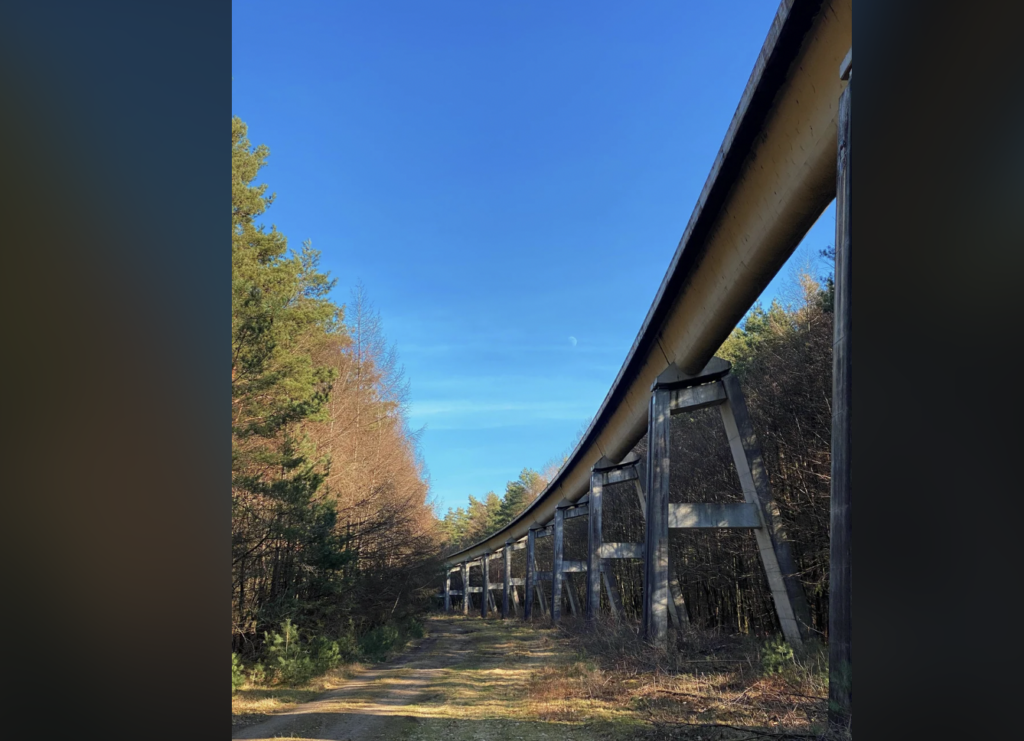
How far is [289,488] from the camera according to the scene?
14.0 meters

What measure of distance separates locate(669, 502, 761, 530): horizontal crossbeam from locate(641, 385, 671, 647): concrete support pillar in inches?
10.7

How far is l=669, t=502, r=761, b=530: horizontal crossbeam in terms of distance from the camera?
520 inches

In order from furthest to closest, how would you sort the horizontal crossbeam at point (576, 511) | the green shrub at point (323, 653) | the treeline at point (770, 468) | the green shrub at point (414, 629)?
the horizontal crossbeam at point (576, 511) → the green shrub at point (414, 629) → the green shrub at point (323, 653) → the treeline at point (770, 468)

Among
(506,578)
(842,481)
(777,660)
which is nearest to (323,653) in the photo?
(777,660)

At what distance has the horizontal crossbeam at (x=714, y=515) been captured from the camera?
1321 cm

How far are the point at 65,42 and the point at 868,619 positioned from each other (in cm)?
209

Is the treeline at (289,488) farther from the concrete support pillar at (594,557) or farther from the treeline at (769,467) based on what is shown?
the treeline at (769,467)

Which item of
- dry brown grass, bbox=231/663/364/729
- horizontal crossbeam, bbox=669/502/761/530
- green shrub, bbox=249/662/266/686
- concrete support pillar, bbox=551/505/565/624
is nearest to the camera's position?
dry brown grass, bbox=231/663/364/729

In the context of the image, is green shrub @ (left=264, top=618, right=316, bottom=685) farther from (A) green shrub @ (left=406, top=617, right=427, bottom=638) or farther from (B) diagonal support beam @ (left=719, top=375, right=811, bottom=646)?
(A) green shrub @ (left=406, top=617, right=427, bottom=638)

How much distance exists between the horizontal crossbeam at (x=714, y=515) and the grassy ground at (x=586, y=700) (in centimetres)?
Answer: 228

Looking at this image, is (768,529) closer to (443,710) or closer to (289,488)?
(443,710)

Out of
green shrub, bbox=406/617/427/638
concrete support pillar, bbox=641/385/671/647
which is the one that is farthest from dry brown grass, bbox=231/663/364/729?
green shrub, bbox=406/617/427/638

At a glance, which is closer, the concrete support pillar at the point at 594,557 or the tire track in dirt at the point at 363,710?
the tire track in dirt at the point at 363,710

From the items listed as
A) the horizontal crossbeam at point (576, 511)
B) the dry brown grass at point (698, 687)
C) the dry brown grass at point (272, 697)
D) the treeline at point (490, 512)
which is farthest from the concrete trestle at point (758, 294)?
the treeline at point (490, 512)
